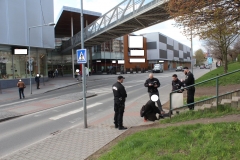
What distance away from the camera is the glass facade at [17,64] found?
87.4ft

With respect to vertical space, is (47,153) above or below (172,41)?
below

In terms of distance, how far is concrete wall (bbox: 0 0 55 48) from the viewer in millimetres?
25422

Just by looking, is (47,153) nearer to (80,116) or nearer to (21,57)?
(80,116)

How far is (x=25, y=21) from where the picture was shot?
2792cm

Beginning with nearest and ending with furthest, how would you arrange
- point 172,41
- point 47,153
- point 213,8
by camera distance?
point 47,153
point 213,8
point 172,41

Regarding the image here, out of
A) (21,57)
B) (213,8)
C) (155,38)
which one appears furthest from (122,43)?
(213,8)

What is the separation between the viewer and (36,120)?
923 centimetres

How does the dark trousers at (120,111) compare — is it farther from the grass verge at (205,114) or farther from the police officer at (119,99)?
the grass verge at (205,114)

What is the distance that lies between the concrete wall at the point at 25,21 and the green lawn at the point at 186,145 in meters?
24.9

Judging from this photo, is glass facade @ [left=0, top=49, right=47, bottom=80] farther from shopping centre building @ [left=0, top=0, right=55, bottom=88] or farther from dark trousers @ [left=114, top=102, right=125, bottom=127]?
dark trousers @ [left=114, top=102, right=125, bottom=127]

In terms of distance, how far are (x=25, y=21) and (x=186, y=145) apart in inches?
1121

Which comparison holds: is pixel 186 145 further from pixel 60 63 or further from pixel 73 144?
pixel 60 63

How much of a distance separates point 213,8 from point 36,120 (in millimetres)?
8651

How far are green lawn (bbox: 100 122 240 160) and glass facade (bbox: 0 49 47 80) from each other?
918 inches
